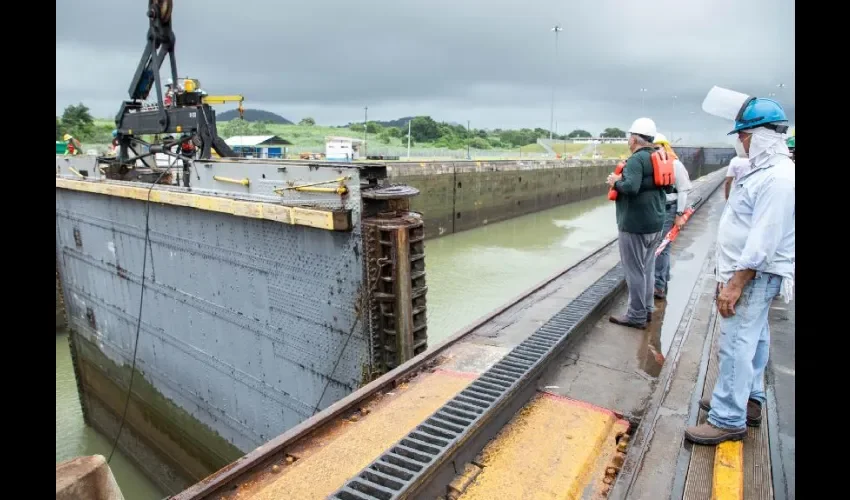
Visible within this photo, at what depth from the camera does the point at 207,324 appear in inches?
302

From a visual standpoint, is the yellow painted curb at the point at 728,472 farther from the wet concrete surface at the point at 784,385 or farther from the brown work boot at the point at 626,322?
the brown work boot at the point at 626,322

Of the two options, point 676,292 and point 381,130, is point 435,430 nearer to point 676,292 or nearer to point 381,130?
point 676,292

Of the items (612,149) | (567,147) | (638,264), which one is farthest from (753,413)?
(567,147)

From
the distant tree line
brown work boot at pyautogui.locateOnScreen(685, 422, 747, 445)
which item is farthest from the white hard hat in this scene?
the distant tree line

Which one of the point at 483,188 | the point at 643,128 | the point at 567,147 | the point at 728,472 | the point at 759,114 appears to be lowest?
the point at 728,472

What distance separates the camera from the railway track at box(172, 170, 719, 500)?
2.67 metres

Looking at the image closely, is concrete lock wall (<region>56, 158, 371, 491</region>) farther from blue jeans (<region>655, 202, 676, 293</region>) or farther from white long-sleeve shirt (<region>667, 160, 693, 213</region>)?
blue jeans (<region>655, 202, 676, 293</region>)

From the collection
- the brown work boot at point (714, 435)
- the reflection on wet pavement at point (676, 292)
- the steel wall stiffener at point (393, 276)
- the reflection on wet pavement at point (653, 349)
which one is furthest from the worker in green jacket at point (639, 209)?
the steel wall stiffener at point (393, 276)

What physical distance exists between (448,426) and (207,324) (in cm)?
570

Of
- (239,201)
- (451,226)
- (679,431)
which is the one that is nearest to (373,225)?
(239,201)
